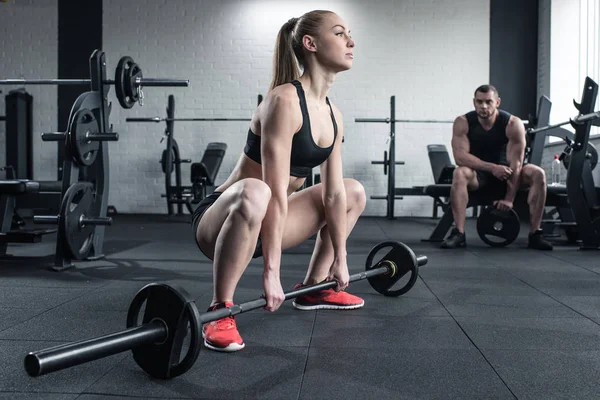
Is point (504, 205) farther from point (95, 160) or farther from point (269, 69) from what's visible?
point (269, 69)

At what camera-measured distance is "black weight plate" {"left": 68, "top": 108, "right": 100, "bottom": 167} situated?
8.65ft

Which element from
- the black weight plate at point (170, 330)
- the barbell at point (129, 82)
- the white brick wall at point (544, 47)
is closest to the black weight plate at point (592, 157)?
the white brick wall at point (544, 47)

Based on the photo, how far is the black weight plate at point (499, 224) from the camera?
3.63m

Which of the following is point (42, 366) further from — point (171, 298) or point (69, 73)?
point (69, 73)

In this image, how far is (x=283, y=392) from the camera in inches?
43.4

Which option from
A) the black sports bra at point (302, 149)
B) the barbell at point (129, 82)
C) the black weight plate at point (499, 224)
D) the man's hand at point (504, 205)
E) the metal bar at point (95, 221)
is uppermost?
the barbell at point (129, 82)

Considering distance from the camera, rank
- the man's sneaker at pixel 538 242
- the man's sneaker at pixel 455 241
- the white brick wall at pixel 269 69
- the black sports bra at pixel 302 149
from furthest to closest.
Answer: the white brick wall at pixel 269 69 → the man's sneaker at pixel 455 241 → the man's sneaker at pixel 538 242 → the black sports bra at pixel 302 149

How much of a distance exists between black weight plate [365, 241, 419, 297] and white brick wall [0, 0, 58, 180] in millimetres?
5880

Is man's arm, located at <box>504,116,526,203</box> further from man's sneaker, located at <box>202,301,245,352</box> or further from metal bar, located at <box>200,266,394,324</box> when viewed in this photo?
man's sneaker, located at <box>202,301,245,352</box>

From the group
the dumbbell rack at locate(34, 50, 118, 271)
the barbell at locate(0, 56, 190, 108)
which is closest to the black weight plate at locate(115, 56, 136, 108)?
the barbell at locate(0, 56, 190, 108)

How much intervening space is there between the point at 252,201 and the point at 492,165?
266cm

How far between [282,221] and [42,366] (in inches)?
26.9

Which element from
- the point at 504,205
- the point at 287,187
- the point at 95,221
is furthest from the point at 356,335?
the point at 504,205

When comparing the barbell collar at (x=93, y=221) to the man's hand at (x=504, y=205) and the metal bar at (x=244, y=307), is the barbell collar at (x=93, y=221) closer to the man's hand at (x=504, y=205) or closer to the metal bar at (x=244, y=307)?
the metal bar at (x=244, y=307)
